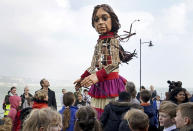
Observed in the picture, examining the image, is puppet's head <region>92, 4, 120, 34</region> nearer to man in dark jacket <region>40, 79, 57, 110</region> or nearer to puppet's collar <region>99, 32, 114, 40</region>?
puppet's collar <region>99, 32, 114, 40</region>

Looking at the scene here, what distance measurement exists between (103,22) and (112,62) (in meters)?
0.91

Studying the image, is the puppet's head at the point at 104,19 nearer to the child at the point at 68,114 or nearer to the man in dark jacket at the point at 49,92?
the child at the point at 68,114

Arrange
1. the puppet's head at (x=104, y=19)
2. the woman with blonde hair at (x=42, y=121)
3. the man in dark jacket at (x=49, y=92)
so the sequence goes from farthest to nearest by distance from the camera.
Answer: the man in dark jacket at (x=49, y=92), the puppet's head at (x=104, y=19), the woman with blonde hair at (x=42, y=121)

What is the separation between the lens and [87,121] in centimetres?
297

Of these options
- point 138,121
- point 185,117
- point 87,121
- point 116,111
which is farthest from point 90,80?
point 185,117

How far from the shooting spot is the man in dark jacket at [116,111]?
3.58 m

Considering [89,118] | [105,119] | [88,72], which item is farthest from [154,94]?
[89,118]

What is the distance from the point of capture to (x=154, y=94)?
8.83 meters

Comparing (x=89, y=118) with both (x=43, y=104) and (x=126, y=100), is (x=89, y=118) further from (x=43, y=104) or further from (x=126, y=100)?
(x=43, y=104)

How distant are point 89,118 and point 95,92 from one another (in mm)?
1751

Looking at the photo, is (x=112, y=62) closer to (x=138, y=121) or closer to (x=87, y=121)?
(x=87, y=121)

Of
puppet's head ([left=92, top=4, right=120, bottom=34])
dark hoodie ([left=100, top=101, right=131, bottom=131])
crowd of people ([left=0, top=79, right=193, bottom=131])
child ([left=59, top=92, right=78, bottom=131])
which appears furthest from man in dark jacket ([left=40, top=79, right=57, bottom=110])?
dark hoodie ([left=100, top=101, right=131, bottom=131])

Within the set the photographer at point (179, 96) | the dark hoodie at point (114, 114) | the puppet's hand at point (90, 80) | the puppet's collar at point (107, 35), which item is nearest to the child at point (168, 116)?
the dark hoodie at point (114, 114)

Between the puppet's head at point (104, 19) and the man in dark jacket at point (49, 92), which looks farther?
the man in dark jacket at point (49, 92)
